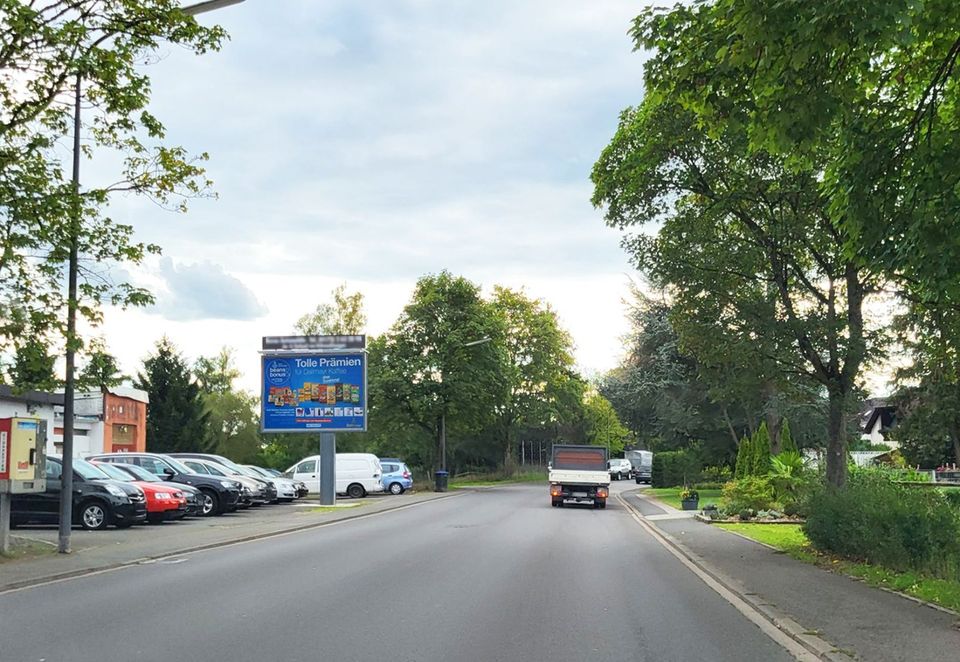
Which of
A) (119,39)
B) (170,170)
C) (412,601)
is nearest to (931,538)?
(412,601)

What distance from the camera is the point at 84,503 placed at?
20.3 meters

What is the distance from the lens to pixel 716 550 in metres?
16.7

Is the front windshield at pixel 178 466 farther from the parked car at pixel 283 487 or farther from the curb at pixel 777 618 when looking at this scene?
the curb at pixel 777 618

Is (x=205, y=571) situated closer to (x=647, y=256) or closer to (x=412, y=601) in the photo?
(x=412, y=601)

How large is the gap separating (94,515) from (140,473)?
446cm

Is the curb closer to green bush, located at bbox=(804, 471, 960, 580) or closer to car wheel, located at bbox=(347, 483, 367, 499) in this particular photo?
green bush, located at bbox=(804, 471, 960, 580)

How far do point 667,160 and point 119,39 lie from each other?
11015 mm

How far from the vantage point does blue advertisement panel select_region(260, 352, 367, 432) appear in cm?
3328

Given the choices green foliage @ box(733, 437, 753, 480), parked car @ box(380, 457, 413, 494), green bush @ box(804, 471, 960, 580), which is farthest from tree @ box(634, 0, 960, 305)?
parked car @ box(380, 457, 413, 494)

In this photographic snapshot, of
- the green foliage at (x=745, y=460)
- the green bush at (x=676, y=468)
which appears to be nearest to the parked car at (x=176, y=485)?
the green foliage at (x=745, y=460)

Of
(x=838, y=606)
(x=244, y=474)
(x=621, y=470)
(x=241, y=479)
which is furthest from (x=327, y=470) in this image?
(x=621, y=470)

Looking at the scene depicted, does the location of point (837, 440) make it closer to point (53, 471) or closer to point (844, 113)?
point (844, 113)

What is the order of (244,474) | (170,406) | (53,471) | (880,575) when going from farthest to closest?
1. (170,406)
2. (244,474)
3. (53,471)
4. (880,575)

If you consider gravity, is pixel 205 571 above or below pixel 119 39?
below
